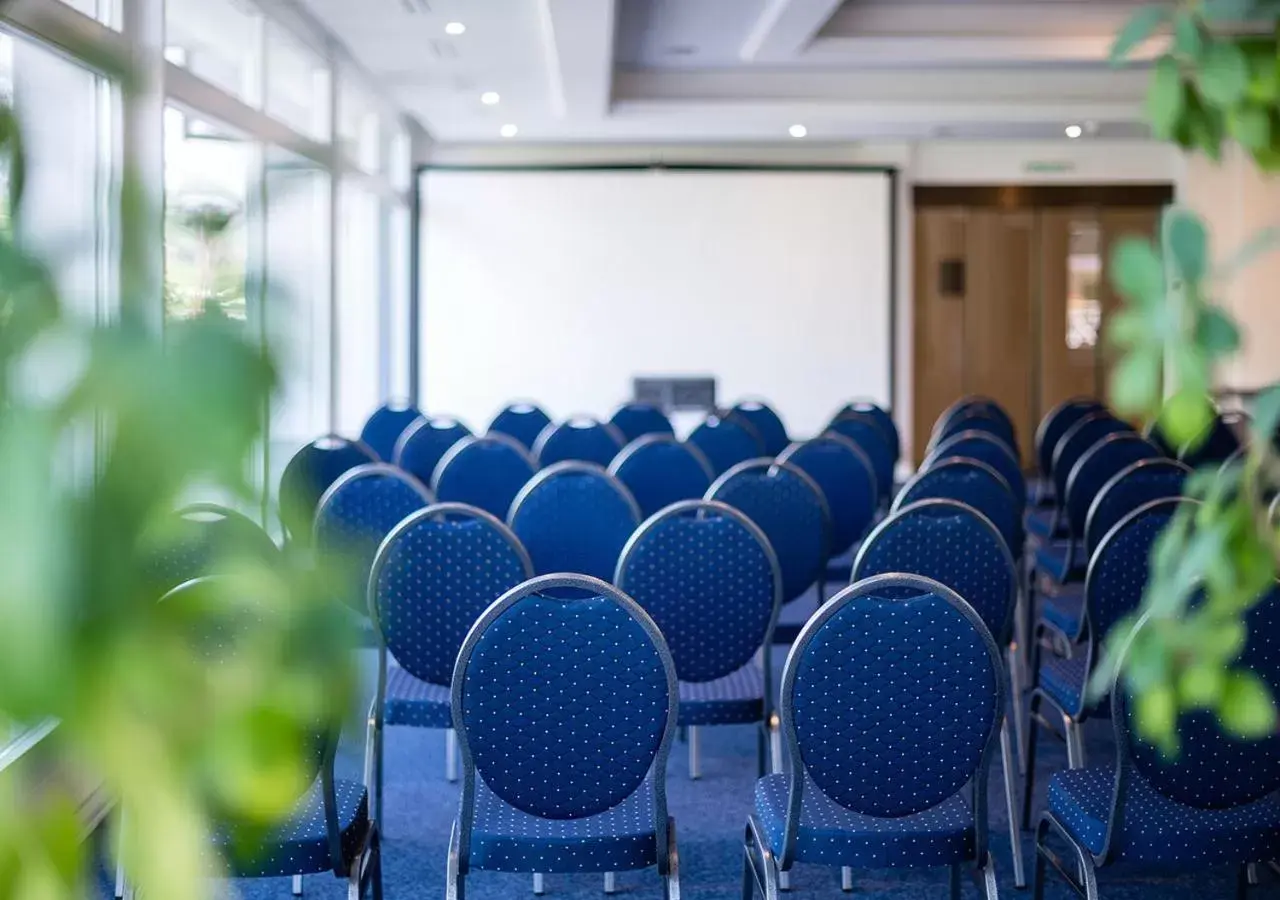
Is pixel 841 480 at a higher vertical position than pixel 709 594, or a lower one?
higher

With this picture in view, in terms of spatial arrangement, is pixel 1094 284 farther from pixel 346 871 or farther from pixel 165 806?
pixel 165 806

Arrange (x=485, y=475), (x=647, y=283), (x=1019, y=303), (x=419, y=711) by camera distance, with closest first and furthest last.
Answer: (x=419, y=711) → (x=485, y=475) → (x=647, y=283) → (x=1019, y=303)

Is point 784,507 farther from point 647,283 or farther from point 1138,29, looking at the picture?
point 647,283

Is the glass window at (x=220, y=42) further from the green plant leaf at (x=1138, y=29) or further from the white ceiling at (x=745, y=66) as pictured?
the green plant leaf at (x=1138, y=29)

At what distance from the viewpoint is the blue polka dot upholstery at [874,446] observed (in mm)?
8219

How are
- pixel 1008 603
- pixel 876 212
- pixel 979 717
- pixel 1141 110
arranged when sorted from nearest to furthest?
pixel 1141 110 → pixel 979 717 → pixel 1008 603 → pixel 876 212

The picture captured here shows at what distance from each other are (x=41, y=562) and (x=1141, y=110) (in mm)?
747

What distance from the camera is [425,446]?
817 cm

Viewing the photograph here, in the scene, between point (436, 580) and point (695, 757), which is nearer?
point (436, 580)

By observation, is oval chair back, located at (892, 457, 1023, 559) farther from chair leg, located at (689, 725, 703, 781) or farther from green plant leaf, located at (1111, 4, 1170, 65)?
green plant leaf, located at (1111, 4, 1170, 65)

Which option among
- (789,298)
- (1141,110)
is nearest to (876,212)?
(789,298)

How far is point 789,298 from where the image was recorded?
15.1 meters

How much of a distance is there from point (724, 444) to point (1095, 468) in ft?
6.99

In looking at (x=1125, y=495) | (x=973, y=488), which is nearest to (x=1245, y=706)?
(x=973, y=488)
